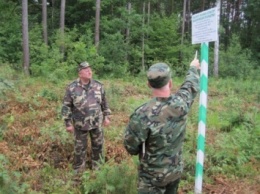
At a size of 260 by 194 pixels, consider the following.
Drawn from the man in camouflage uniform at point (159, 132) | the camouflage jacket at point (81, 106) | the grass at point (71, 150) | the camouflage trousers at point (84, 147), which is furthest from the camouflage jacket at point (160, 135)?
the camouflage trousers at point (84, 147)

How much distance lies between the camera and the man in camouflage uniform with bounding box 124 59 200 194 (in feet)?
10.2

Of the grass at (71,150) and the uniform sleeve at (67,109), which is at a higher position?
the uniform sleeve at (67,109)

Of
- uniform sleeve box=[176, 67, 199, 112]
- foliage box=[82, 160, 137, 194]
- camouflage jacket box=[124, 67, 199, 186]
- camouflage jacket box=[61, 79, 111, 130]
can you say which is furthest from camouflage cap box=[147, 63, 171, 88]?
camouflage jacket box=[61, 79, 111, 130]

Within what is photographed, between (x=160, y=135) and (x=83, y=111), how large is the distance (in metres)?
2.90

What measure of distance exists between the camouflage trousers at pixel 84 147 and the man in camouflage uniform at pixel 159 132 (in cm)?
269

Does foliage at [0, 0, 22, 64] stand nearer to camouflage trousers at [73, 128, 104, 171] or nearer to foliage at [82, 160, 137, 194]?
camouflage trousers at [73, 128, 104, 171]

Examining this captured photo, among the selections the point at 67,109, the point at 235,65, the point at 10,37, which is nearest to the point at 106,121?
the point at 67,109

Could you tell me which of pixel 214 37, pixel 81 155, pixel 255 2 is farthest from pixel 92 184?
pixel 255 2

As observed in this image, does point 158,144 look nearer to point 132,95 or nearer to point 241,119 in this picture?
point 241,119

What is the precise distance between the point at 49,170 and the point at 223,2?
42.9 metres

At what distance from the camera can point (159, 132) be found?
10.3 feet

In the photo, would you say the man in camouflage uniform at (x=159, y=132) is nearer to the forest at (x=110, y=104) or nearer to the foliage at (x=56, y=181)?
the forest at (x=110, y=104)

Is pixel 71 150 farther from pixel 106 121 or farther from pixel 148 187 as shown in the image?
pixel 148 187

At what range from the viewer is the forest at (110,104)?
17.6 ft
